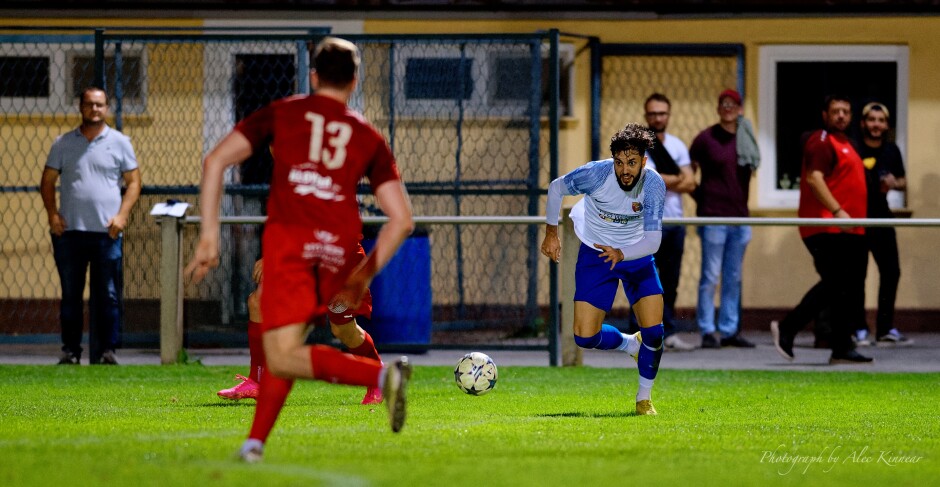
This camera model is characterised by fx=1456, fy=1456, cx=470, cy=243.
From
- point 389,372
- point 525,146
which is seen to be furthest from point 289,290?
point 525,146

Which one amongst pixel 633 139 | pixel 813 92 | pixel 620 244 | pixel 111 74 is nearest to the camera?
pixel 633 139

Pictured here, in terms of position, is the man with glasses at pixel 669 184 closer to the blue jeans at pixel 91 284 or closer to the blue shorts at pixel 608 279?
the blue shorts at pixel 608 279

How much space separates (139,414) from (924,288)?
10.1m

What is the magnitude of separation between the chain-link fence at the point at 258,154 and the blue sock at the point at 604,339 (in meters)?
3.92

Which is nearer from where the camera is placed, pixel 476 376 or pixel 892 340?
pixel 476 376

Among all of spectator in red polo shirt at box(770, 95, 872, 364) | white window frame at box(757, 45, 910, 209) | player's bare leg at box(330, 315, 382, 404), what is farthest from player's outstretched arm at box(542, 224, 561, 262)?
white window frame at box(757, 45, 910, 209)

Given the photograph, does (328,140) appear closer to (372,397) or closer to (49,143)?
(372,397)

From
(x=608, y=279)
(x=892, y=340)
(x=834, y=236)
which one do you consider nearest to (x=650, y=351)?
(x=608, y=279)

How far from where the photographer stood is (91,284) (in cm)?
1220

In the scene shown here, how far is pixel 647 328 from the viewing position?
8773 millimetres

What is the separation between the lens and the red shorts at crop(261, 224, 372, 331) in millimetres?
5938

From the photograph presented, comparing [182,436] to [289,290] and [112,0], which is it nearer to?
[289,290]

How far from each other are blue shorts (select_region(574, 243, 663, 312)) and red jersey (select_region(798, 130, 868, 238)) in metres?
4.15

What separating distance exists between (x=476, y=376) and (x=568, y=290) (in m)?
2.94
